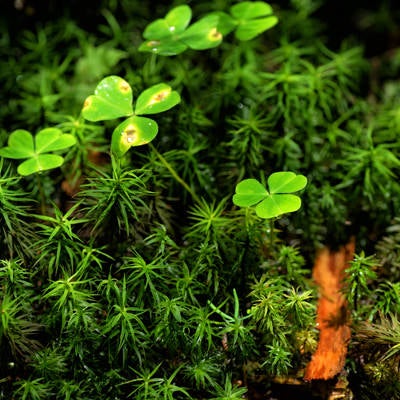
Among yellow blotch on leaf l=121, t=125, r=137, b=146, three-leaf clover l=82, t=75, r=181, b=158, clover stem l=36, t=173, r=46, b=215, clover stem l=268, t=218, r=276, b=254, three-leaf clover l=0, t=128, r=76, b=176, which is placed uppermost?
three-leaf clover l=82, t=75, r=181, b=158

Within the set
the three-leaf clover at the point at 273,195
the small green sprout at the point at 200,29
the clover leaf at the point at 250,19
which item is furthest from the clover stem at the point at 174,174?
the clover leaf at the point at 250,19

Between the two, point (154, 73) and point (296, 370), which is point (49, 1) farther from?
Result: point (296, 370)

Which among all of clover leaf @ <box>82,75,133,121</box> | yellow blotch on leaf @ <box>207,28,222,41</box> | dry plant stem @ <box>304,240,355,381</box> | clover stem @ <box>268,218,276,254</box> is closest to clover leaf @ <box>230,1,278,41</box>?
yellow blotch on leaf @ <box>207,28,222,41</box>

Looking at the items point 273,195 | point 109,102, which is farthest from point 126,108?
point 273,195

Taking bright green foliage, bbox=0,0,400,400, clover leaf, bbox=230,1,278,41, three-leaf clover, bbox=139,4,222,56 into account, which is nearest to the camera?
bright green foliage, bbox=0,0,400,400

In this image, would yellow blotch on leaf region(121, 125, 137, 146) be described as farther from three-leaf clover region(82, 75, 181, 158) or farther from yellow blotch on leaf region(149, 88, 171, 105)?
yellow blotch on leaf region(149, 88, 171, 105)

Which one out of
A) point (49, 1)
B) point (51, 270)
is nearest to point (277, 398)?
point (51, 270)

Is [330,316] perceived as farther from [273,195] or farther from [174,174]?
[174,174]
